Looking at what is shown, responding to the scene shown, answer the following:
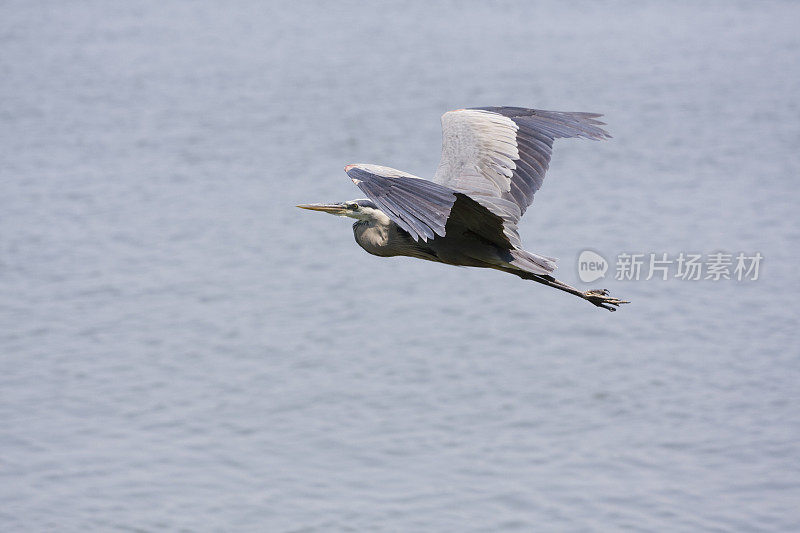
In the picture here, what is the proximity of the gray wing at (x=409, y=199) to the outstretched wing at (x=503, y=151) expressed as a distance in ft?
4.01

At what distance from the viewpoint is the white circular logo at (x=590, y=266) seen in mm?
14726

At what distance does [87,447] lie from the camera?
45.1ft

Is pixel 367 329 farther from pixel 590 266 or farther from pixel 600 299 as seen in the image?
pixel 600 299

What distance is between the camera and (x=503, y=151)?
722 centimetres

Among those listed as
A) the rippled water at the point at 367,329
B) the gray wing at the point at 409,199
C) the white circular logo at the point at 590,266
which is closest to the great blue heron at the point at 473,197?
the gray wing at the point at 409,199

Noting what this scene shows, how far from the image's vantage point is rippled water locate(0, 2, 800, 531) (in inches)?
508

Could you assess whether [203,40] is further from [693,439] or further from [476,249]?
[476,249]

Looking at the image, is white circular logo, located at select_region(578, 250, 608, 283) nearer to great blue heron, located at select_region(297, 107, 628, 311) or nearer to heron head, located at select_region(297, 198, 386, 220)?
great blue heron, located at select_region(297, 107, 628, 311)

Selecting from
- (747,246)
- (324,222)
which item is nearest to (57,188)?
(324,222)

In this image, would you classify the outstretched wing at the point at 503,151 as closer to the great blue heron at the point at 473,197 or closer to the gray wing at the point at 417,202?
the great blue heron at the point at 473,197

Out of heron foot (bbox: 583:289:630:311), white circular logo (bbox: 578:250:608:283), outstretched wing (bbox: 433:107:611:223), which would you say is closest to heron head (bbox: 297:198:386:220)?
outstretched wing (bbox: 433:107:611:223)

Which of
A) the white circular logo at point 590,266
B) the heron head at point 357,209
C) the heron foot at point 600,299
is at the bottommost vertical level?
the heron foot at point 600,299

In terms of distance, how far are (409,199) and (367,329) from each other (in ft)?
35.8

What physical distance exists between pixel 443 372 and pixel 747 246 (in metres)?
6.20
